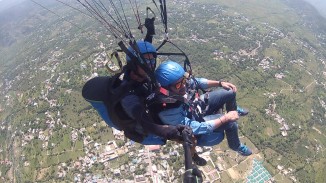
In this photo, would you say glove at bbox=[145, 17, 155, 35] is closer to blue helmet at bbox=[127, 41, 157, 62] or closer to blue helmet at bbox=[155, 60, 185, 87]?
blue helmet at bbox=[127, 41, 157, 62]

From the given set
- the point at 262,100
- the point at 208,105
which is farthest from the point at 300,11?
the point at 208,105

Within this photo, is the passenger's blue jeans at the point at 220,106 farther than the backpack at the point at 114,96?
Yes

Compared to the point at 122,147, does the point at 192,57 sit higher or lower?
lower

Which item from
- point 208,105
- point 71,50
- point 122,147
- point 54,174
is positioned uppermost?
point 208,105

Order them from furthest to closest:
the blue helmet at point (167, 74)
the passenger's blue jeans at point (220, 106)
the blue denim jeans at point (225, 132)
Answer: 1. the passenger's blue jeans at point (220, 106)
2. the blue denim jeans at point (225, 132)
3. the blue helmet at point (167, 74)

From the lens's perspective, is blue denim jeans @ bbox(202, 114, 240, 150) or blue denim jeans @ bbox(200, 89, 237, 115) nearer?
blue denim jeans @ bbox(202, 114, 240, 150)

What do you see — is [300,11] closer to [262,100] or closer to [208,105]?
[262,100]

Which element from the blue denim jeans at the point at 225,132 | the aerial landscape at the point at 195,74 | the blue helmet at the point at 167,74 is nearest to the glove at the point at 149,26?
the blue helmet at the point at 167,74

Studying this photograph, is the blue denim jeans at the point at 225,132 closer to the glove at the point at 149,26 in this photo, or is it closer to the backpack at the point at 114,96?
the backpack at the point at 114,96

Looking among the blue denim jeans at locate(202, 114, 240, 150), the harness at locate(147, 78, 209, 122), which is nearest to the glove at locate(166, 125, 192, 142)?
the harness at locate(147, 78, 209, 122)
